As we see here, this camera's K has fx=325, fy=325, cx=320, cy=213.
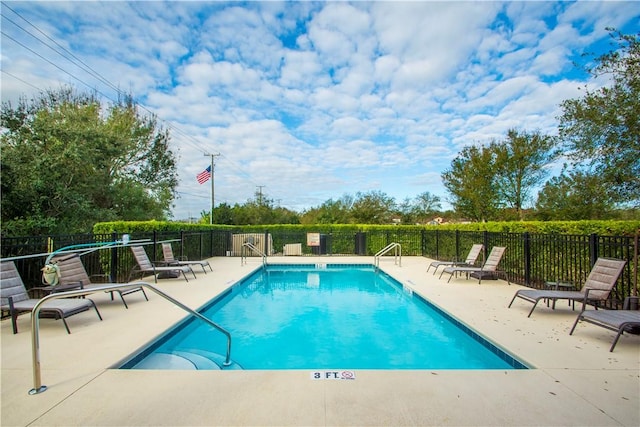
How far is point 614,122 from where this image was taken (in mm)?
10180

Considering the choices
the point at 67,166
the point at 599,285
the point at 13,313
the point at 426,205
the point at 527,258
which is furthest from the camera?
the point at 426,205

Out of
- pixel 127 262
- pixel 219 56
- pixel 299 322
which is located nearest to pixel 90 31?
pixel 219 56

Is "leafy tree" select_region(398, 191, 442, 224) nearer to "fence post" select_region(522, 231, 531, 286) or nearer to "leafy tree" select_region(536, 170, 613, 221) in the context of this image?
"leafy tree" select_region(536, 170, 613, 221)

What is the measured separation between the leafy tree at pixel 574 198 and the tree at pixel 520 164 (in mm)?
860

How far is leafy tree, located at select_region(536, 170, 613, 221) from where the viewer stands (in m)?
12.1

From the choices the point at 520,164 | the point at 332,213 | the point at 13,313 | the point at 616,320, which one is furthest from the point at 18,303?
the point at 332,213

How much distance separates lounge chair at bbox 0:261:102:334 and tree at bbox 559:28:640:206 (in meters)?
14.1

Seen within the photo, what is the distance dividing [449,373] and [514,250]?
670 cm

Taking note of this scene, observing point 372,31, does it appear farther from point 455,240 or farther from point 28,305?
point 28,305

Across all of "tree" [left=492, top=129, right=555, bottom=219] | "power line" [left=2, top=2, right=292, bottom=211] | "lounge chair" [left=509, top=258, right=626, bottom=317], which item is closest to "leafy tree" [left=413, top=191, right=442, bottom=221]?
"tree" [left=492, top=129, right=555, bottom=219]

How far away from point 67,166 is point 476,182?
66.8ft

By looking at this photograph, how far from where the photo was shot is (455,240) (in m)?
12.3

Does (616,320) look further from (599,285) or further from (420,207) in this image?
(420,207)

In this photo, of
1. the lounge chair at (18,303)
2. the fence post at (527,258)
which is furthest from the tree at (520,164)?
the lounge chair at (18,303)
